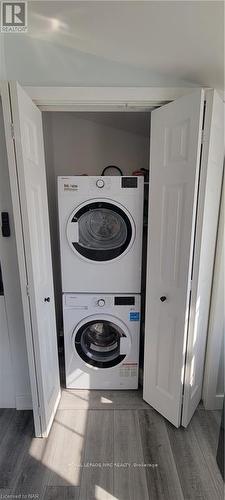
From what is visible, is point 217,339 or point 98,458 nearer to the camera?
point 98,458

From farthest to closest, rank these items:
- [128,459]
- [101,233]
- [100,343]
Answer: [100,343] < [101,233] < [128,459]

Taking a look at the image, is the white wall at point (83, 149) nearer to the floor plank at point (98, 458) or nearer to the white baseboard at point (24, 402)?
the white baseboard at point (24, 402)

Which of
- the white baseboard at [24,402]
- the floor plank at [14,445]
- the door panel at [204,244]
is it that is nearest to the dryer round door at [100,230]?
the door panel at [204,244]

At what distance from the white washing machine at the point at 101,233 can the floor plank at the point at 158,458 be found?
0.90 m

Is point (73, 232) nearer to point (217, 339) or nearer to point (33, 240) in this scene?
point (33, 240)

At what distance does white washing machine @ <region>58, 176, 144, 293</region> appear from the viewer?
1.61 metres

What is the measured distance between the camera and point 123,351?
6.15 ft

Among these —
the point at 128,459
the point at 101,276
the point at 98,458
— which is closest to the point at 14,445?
the point at 98,458

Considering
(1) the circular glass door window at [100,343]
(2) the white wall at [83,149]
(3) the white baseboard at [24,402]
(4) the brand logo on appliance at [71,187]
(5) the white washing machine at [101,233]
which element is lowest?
(3) the white baseboard at [24,402]

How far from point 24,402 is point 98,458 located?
65 cm

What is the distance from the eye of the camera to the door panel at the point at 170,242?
1281 millimetres

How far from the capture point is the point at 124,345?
1.86m

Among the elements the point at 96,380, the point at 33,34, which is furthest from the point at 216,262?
the point at 33,34

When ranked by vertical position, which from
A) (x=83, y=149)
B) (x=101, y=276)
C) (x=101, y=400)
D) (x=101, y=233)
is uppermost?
(x=83, y=149)
